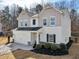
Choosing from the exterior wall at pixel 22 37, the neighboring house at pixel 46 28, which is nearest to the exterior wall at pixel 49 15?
the neighboring house at pixel 46 28

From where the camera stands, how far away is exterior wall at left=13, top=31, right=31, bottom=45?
94.3ft

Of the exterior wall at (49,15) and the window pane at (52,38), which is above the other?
the exterior wall at (49,15)

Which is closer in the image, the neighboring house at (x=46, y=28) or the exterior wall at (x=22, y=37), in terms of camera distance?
the neighboring house at (x=46, y=28)

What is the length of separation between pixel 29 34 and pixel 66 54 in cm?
813

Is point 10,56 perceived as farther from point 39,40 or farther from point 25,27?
point 25,27

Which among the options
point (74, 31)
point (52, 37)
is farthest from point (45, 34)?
point (74, 31)

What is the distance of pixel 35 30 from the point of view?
1065 inches

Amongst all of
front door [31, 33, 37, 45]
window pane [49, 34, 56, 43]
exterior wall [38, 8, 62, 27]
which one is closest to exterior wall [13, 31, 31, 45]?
front door [31, 33, 37, 45]

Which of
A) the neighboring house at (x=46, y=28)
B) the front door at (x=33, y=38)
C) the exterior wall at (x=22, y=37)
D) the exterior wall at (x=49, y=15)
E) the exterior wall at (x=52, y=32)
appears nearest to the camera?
the exterior wall at (x=52, y=32)

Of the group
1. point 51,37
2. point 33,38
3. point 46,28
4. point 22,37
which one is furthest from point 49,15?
point 22,37

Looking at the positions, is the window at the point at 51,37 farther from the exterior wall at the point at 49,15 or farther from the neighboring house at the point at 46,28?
the exterior wall at the point at 49,15

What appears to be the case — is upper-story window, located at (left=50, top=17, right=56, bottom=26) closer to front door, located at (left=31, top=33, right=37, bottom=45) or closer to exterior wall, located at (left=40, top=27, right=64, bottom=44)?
exterior wall, located at (left=40, top=27, right=64, bottom=44)

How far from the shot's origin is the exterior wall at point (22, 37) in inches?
1132

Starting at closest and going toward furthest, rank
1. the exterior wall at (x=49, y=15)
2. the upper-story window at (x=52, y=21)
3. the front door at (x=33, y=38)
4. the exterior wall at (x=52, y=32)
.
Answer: the exterior wall at (x=52, y=32) < the exterior wall at (x=49, y=15) < the upper-story window at (x=52, y=21) < the front door at (x=33, y=38)
